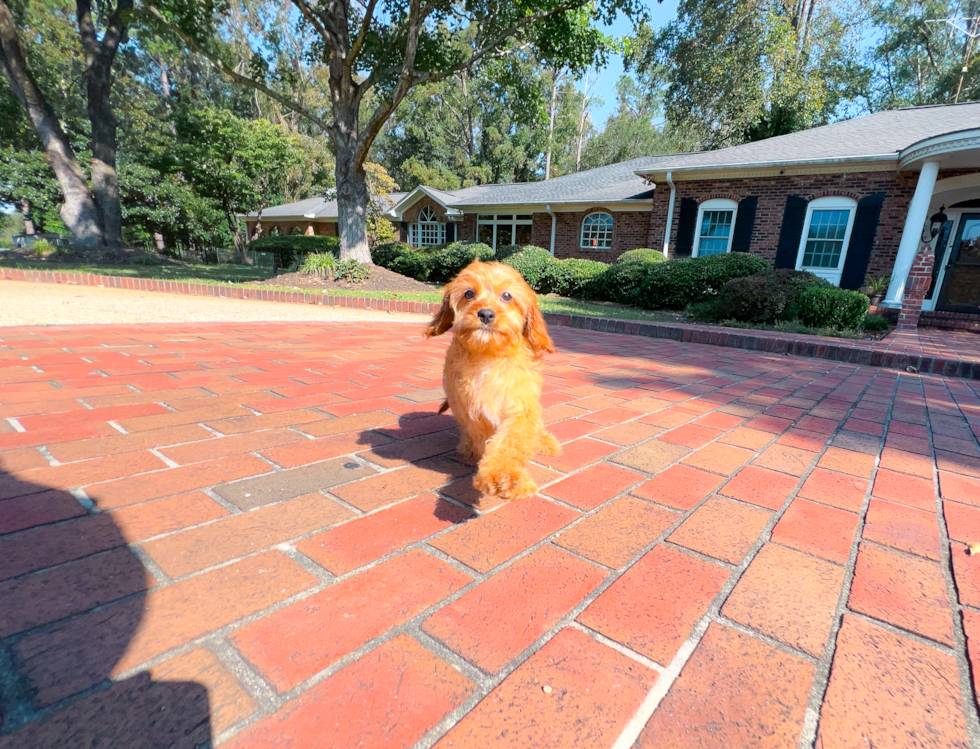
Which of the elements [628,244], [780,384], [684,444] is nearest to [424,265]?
[628,244]

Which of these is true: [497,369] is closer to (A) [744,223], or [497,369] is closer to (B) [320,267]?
(B) [320,267]

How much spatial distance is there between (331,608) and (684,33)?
30.1 meters

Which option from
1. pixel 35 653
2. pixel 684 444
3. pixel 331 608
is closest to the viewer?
pixel 35 653

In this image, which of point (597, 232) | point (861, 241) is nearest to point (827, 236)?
point (861, 241)

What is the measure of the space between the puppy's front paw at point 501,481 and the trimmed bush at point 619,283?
11444 mm

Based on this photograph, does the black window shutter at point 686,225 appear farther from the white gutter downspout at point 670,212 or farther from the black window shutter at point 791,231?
the black window shutter at point 791,231

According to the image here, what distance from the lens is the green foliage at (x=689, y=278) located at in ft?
37.7

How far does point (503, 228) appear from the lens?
23.3 m

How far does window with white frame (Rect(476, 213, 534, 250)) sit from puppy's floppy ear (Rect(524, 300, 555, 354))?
20937 mm

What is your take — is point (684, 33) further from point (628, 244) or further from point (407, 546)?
point (407, 546)

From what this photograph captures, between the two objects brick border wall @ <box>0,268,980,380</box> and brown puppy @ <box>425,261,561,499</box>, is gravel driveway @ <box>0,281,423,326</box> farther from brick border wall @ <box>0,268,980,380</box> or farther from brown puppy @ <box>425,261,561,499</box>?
brown puppy @ <box>425,261,561,499</box>

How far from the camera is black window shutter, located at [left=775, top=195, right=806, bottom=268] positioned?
13.9 metres

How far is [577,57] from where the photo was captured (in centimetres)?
1308

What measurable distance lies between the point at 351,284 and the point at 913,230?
46.7 feet
